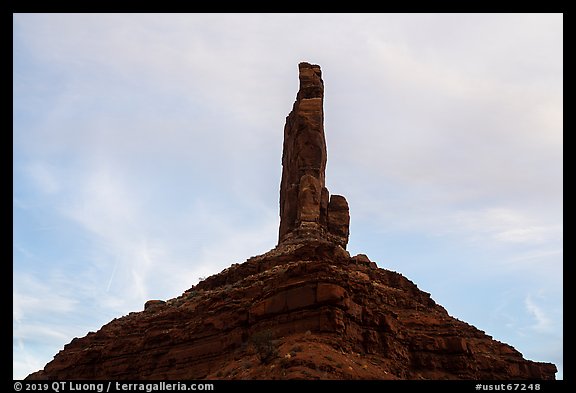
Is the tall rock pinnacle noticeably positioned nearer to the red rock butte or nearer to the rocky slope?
the red rock butte

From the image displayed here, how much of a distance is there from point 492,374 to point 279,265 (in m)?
19.3

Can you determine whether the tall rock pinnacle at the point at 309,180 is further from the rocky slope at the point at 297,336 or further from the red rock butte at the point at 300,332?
the rocky slope at the point at 297,336

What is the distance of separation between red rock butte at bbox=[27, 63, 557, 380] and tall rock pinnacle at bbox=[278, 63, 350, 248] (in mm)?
280

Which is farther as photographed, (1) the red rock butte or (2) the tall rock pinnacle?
(2) the tall rock pinnacle

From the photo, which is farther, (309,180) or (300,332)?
(309,180)

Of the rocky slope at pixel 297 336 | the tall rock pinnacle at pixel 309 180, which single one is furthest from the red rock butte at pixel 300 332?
the tall rock pinnacle at pixel 309 180

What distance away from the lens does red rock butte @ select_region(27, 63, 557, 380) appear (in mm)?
37688

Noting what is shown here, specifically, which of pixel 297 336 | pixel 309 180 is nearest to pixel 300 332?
pixel 297 336

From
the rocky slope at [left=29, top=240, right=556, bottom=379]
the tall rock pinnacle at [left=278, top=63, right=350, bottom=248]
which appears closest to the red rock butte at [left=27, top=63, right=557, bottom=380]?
the rocky slope at [left=29, top=240, right=556, bottom=379]

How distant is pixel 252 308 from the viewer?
4422cm

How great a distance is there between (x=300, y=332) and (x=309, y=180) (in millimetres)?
34972

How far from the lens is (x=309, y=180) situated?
72.4 metres

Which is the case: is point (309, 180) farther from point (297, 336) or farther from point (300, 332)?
point (297, 336)
